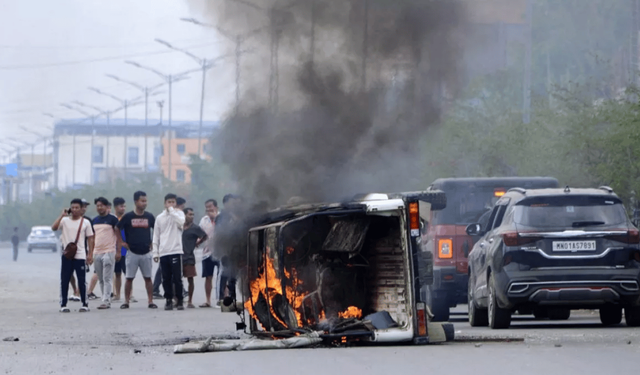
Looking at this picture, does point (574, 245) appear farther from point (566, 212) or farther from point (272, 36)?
point (272, 36)

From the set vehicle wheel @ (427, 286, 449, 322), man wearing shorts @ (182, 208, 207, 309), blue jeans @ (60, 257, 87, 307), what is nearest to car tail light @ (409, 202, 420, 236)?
vehicle wheel @ (427, 286, 449, 322)

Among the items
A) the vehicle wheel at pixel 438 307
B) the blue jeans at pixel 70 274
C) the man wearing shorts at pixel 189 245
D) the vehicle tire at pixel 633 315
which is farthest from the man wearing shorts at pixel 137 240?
the vehicle tire at pixel 633 315

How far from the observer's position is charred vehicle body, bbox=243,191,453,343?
462 inches

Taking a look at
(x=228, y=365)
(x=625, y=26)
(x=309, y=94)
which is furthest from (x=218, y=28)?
(x=625, y=26)

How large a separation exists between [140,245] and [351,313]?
955 centimetres

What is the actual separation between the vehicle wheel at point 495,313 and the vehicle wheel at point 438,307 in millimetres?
2311

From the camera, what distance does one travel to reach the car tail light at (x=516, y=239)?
14.1m

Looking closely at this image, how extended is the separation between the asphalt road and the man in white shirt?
2.42 meters

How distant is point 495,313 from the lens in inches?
575

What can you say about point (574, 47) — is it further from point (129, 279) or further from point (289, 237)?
point (289, 237)

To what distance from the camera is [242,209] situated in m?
15.2

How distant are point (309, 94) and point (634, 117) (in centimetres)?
897

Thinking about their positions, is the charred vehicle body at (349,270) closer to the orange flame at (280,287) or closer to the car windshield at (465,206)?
the orange flame at (280,287)

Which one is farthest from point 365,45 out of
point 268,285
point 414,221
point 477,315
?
point 414,221
